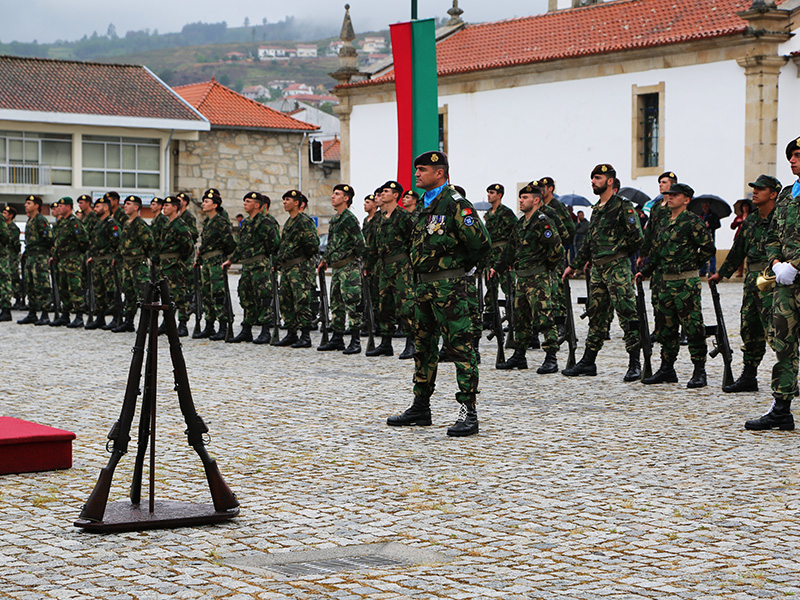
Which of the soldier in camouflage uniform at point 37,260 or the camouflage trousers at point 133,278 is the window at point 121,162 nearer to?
the soldier in camouflage uniform at point 37,260

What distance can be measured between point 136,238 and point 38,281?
350 cm

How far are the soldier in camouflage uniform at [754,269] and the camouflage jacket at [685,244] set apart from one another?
405mm

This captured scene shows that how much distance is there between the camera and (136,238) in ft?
57.7

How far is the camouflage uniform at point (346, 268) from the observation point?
1465 cm

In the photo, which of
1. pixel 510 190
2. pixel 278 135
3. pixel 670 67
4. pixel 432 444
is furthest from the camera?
pixel 278 135

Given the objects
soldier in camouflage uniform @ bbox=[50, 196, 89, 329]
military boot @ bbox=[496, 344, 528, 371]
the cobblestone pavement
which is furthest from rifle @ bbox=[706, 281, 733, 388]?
soldier in camouflage uniform @ bbox=[50, 196, 89, 329]

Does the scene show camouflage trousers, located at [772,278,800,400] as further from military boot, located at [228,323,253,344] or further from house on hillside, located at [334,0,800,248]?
house on hillside, located at [334,0,800,248]

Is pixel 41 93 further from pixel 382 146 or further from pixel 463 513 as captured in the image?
pixel 463 513

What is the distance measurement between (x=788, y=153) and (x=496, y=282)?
618 centimetres

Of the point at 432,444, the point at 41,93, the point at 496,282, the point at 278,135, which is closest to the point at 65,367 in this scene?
the point at 496,282

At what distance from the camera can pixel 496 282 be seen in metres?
14.4

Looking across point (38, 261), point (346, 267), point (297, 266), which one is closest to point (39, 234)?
point (38, 261)

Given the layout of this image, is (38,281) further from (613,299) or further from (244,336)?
(613,299)

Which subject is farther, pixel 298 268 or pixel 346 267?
pixel 298 268
